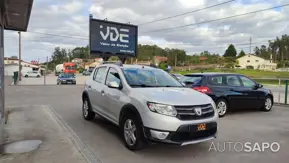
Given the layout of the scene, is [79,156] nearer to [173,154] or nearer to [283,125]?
[173,154]

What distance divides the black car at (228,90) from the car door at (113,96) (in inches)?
134

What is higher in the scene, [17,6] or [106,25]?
[106,25]

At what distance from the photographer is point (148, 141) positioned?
4.92m

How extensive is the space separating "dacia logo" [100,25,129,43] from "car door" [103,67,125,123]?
1565 centimetres

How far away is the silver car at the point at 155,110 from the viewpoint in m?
4.73

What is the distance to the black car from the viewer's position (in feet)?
29.9

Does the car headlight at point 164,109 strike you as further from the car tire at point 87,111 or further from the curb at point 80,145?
the car tire at point 87,111

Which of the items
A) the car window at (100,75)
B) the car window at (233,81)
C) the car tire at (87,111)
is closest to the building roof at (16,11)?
A: the car window at (100,75)

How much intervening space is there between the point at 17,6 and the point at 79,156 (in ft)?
16.6

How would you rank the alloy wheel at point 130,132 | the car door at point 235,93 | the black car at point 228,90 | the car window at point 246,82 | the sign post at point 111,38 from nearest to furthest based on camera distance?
the alloy wheel at point 130,132
the black car at point 228,90
the car door at point 235,93
the car window at point 246,82
the sign post at point 111,38

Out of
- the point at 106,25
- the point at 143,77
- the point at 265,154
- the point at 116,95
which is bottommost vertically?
the point at 265,154

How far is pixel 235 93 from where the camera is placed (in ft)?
31.2

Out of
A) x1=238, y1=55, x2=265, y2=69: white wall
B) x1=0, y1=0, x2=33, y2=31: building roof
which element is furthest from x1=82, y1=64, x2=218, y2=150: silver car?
x1=238, y1=55, x2=265, y2=69: white wall

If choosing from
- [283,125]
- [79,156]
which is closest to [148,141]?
[79,156]
